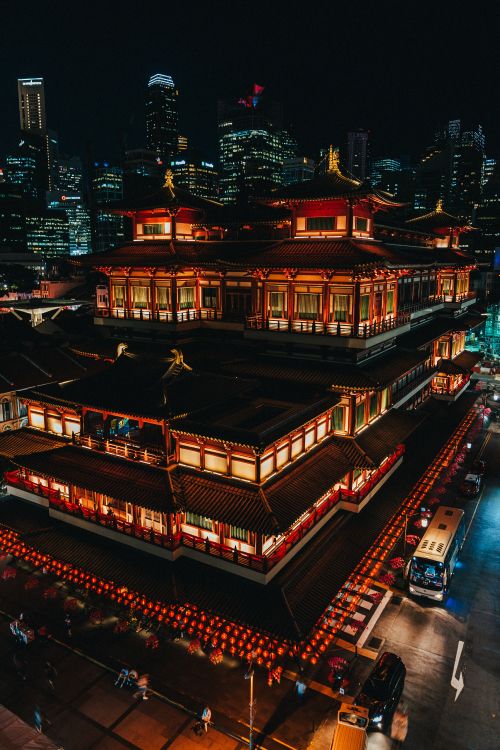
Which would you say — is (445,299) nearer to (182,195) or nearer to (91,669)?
(182,195)

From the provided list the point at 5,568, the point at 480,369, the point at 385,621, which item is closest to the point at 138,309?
the point at 5,568

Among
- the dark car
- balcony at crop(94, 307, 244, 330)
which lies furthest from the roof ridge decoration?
the dark car

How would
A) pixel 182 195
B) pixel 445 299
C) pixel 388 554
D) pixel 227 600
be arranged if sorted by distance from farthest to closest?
pixel 445 299
pixel 182 195
pixel 388 554
pixel 227 600

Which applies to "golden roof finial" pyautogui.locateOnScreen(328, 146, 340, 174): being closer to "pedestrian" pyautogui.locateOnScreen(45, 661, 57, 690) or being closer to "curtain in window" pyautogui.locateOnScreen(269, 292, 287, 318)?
"curtain in window" pyautogui.locateOnScreen(269, 292, 287, 318)

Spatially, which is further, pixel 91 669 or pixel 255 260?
pixel 255 260

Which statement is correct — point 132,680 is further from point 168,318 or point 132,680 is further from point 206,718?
point 168,318

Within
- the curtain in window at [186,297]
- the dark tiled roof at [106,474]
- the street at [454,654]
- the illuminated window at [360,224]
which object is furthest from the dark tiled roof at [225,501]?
the illuminated window at [360,224]

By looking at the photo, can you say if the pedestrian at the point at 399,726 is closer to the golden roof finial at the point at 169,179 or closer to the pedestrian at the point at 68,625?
the pedestrian at the point at 68,625

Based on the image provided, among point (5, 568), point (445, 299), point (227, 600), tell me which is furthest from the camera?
point (445, 299)
